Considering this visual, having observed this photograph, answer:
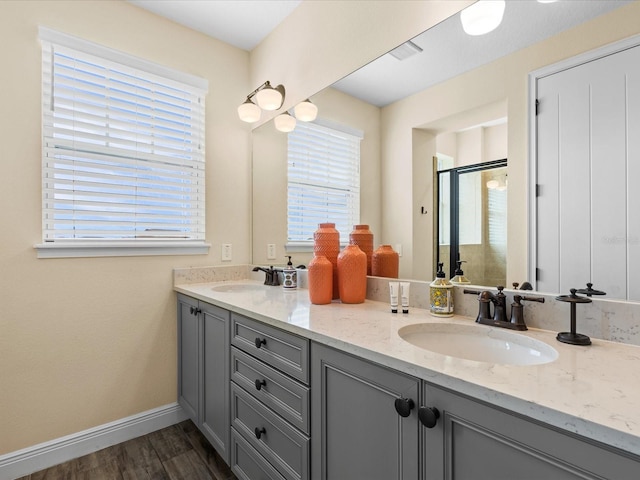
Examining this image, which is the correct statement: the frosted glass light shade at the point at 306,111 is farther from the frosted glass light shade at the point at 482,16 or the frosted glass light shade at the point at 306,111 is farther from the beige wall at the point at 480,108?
the frosted glass light shade at the point at 482,16

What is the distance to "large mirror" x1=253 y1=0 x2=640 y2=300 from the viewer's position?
1.07m

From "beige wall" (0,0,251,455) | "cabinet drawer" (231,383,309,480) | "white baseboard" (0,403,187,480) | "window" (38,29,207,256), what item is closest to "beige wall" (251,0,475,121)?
"beige wall" (0,0,251,455)

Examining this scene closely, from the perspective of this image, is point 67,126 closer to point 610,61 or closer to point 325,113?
point 325,113

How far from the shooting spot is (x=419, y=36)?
146 centimetres

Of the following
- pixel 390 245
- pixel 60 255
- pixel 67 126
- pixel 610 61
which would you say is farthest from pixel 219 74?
pixel 610 61

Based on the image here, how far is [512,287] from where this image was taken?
116 centimetres

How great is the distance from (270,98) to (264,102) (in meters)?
0.05

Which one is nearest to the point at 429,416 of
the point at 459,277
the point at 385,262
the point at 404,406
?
the point at 404,406

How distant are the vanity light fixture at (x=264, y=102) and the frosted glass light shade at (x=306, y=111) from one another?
142 mm

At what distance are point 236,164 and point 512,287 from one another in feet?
6.51

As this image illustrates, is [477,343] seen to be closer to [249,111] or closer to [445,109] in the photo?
[445,109]

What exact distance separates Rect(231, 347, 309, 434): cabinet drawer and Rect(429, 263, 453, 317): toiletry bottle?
1.84 feet

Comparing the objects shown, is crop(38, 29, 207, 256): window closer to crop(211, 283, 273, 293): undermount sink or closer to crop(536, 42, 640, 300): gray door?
crop(211, 283, 273, 293): undermount sink

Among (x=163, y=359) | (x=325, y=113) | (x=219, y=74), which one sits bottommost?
(x=163, y=359)
